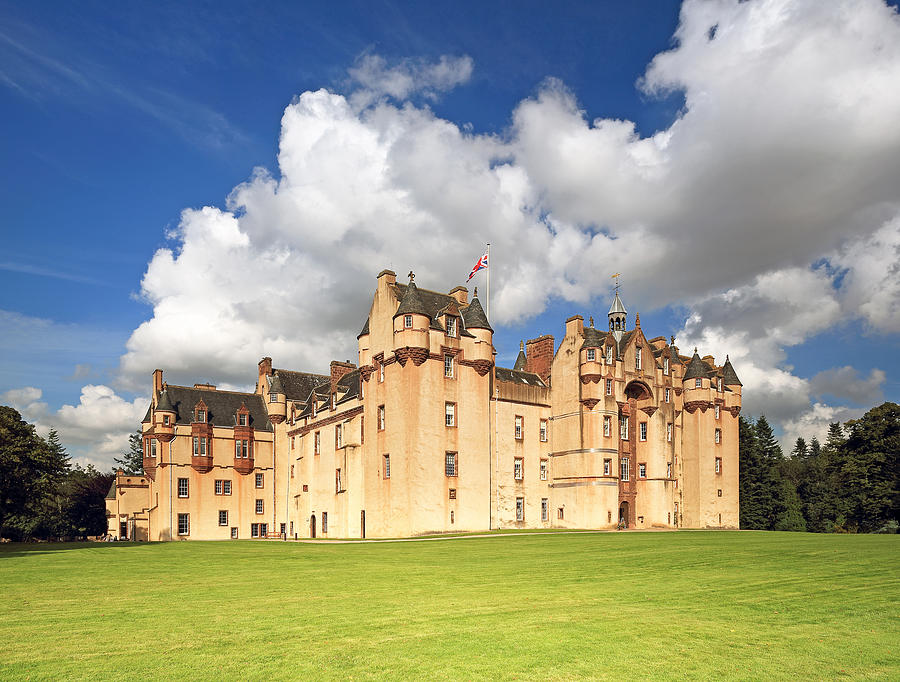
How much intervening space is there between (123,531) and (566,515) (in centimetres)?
4611

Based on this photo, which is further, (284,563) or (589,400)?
(589,400)

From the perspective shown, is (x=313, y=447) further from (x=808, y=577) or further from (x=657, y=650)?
(x=657, y=650)

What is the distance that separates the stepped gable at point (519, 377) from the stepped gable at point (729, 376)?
68.7 ft

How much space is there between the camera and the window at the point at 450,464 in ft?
194

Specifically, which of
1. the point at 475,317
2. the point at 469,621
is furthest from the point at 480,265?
Result: the point at 469,621

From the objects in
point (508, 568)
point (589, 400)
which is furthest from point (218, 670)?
point (589, 400)

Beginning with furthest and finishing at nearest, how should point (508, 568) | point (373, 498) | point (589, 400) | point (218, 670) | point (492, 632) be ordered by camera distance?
point (589, 400) < point (373, 498) < point (508, 568) < point (492, 632) < point (218, 670)

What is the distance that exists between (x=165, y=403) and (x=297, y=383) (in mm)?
15168

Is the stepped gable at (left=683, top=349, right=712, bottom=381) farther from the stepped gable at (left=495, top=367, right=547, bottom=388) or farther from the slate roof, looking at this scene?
the stepped gable at (left=495, top=367, right=547, bottom=388)

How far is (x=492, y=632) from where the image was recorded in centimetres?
1376

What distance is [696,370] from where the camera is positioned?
72.9m

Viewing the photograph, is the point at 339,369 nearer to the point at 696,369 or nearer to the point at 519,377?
the point at 519,377

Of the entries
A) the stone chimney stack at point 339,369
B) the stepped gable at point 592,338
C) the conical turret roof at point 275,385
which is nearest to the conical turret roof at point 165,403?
the conical turret roof at point 275,385

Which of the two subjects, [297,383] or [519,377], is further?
[297,383]
